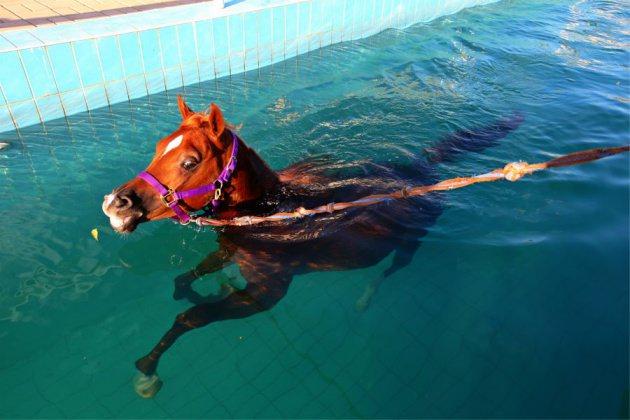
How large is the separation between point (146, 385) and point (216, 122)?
2003mm

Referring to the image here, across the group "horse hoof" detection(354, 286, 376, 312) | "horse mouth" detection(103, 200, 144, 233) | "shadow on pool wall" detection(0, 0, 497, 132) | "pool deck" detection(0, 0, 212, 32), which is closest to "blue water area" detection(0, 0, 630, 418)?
"horse hoof" detection(354, 286, 376, 312)

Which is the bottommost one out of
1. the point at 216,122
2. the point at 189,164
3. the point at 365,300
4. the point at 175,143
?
the point at 365,300

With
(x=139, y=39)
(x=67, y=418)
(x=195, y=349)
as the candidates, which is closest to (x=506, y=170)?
(x=195, y=349)

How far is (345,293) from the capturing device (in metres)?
4.03

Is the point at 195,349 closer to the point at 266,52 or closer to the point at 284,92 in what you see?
the point at 284,92

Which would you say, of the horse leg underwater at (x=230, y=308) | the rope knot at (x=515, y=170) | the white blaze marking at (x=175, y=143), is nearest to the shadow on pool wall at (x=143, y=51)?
the white blaze marking at (x=175, y=143)

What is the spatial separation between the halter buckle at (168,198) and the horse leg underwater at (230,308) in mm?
956

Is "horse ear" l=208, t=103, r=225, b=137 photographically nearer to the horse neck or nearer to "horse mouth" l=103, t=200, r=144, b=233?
the horse neck

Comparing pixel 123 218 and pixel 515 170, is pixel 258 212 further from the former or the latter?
pixel 515 170

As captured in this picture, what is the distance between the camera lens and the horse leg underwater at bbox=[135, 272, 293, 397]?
10.8ft

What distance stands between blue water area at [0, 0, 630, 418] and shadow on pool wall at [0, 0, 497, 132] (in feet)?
1.18

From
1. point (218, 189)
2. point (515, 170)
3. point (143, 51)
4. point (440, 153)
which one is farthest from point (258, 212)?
point (143, 51)

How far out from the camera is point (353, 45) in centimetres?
998

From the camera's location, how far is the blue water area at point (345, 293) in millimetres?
3211
